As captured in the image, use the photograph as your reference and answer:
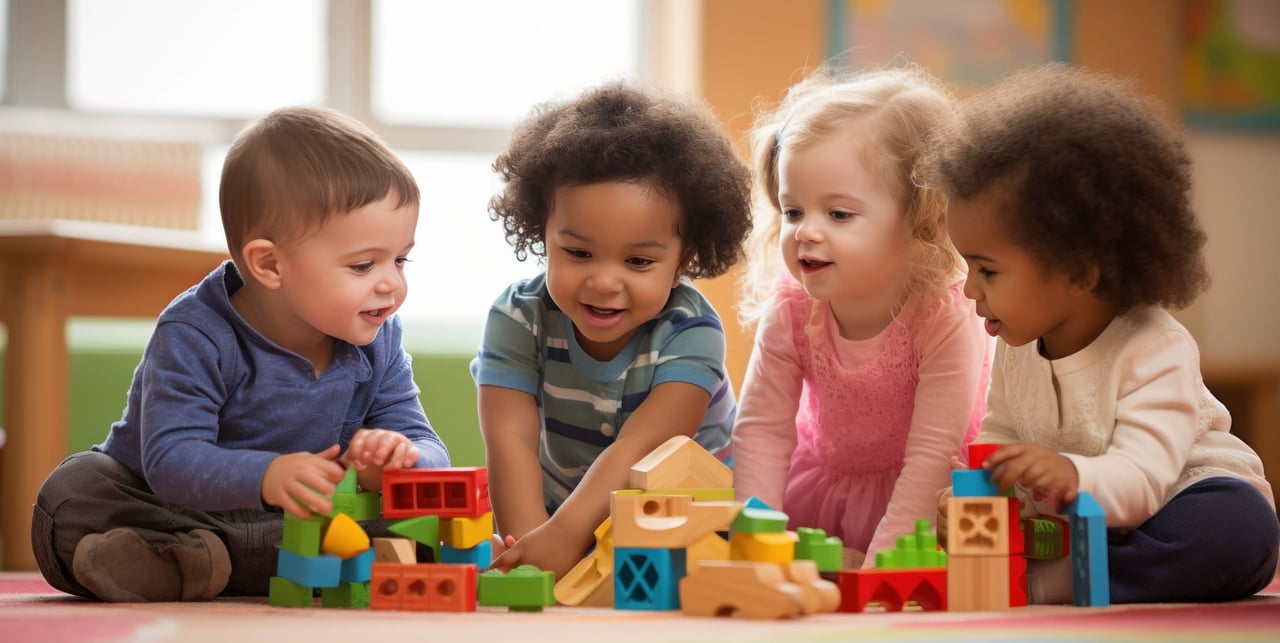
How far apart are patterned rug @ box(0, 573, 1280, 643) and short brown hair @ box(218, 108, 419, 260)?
0.39 metres

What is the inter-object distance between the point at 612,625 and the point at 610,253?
59 centimetres

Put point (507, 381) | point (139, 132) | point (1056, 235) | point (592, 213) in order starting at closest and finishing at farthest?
point (1056, 235)
point (592, 213)
point (507, 381)
point (139, 132)

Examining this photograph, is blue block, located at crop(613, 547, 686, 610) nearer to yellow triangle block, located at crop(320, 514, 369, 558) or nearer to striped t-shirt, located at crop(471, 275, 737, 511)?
yellow triangle block, located at crop(320, 514, 369, 558)

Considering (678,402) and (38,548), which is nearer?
(38,548)

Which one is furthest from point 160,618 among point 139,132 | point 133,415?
point 139,132

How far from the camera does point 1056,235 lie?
4.01ft

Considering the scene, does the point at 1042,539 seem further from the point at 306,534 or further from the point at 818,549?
the point at 306,534

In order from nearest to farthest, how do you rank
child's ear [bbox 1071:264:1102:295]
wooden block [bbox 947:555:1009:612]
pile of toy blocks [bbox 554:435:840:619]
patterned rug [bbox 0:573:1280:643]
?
patterned rug [bbox 0:573:1280:643], pile of toy blocks [bbox 554:435:840:619], wooden block [bbox 947:555:1009:612], child's ear [bbox 1071:264:1102:295]

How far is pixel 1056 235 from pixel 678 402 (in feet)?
1.62

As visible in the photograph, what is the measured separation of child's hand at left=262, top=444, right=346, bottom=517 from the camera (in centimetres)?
114

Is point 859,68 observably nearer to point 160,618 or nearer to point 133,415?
point 133,415

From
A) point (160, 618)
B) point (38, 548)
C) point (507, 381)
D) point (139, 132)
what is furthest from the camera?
point (139, 132)

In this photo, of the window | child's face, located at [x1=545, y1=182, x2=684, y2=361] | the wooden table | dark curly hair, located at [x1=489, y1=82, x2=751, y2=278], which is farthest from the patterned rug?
the window

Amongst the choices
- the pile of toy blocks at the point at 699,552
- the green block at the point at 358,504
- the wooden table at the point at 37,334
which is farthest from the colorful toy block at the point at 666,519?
the wooden table at the point at 37,334
